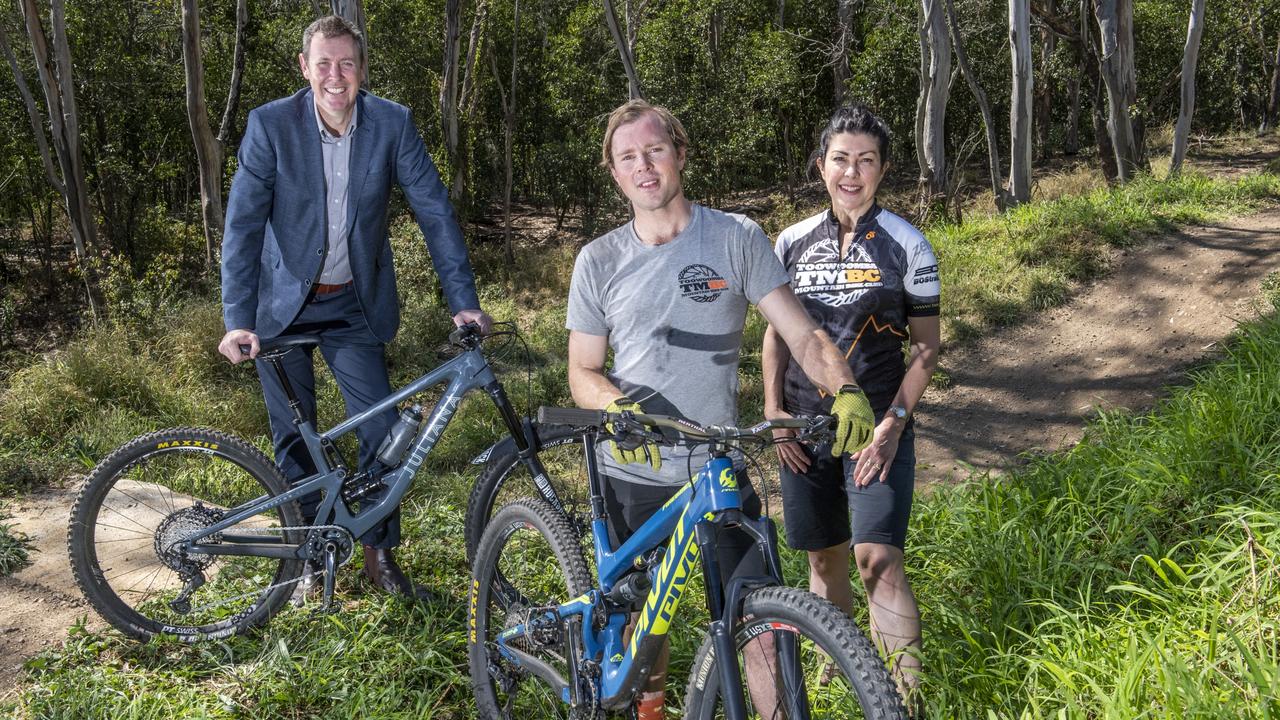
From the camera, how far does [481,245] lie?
72.6 ft

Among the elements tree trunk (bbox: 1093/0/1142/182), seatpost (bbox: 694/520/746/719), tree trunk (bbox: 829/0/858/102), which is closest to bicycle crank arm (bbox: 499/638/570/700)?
seatpost (bbox: 694/520/746/719)

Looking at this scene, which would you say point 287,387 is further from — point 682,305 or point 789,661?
point 789,661

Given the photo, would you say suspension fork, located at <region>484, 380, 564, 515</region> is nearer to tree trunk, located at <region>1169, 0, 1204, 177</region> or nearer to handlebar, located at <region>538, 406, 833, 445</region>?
handlebar, located at <region>538, 406, 833, 445</region>

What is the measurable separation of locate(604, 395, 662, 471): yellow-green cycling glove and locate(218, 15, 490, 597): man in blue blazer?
1.54 meters

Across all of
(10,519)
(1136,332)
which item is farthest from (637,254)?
(1136,332)

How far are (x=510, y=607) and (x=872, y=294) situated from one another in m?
1.58

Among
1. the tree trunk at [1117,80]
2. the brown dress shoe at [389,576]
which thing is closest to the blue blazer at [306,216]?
the brown dress shoe at [389,576]

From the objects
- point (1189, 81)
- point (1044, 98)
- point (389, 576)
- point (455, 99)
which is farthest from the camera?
point (1044, 98)

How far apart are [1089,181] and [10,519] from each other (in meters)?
19.8

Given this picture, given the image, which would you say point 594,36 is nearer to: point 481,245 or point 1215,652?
point 481,245

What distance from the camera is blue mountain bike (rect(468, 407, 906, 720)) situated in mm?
2051

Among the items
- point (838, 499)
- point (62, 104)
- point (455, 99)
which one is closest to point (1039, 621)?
point (838, 499)

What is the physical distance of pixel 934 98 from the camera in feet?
46.2

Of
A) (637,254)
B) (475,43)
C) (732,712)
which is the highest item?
(475,43)
